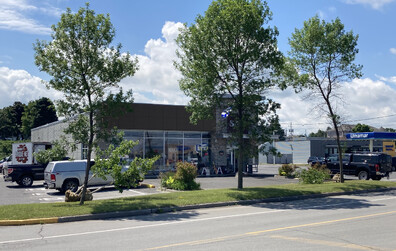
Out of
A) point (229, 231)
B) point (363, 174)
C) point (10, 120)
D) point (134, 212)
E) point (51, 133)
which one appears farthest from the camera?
point (10, 120)

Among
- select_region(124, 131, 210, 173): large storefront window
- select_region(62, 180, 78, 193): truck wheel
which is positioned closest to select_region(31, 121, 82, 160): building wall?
select_region(124, 131, 210, 173): large storefront window

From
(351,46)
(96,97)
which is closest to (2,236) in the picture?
(96,97)

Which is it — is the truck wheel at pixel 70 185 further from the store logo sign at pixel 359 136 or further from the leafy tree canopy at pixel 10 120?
the leafy tree canopy at pixel 10 120

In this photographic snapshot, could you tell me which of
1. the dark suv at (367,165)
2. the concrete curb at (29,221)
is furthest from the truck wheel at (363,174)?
the concrete curb at (29,221)

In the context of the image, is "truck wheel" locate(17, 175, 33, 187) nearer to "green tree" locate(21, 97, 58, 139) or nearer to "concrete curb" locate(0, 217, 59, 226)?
"concrete curb" locate(0, 217, 59, 226)

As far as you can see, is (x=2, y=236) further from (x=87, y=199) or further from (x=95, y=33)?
(x=95, y=33)

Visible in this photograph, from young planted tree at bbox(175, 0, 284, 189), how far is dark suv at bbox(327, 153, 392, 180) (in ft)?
39.8

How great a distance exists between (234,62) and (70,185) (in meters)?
10.9

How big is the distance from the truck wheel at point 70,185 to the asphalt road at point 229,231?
9.41 meters

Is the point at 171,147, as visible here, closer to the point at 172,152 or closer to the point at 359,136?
the point at 172,152

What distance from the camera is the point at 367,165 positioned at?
26.8 m

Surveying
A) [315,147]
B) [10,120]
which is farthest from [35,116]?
[315,147]

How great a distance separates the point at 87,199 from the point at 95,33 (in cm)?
680

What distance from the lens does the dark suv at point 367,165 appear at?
26.5 metres
